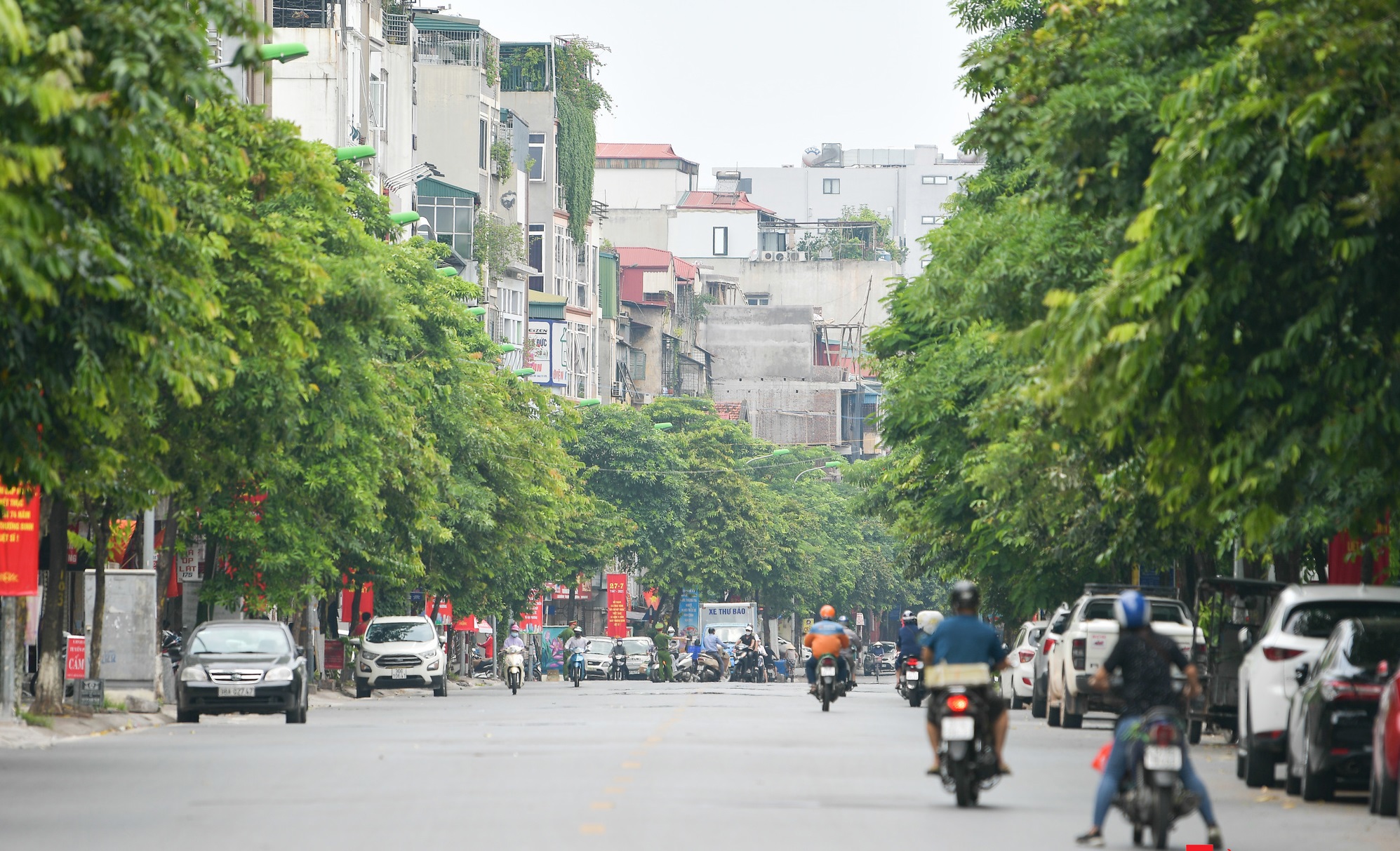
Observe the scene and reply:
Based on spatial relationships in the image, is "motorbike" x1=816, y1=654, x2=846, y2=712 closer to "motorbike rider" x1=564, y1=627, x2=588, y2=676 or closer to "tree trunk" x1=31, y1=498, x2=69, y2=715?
"tree trunk" x1=31, y1=498, x2=69, y2=715

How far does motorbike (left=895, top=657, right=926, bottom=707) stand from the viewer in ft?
141

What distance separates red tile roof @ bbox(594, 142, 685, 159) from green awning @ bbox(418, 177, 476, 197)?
6821 cm

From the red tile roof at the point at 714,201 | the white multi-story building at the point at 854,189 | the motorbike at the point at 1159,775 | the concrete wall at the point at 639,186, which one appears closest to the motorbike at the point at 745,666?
the motorbike at the point at 1159,775

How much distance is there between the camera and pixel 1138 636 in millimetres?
13695

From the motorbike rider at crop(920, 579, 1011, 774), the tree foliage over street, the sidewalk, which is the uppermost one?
the tree foliage over street

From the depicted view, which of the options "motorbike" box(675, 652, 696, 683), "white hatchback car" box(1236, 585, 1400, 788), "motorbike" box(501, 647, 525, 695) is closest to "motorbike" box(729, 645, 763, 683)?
"motorbike" box(675, 652, 696, 683)

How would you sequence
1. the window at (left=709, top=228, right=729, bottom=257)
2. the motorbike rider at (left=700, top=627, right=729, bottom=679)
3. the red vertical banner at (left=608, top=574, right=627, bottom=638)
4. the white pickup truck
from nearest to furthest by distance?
the white pickup truck < the motorbike rider at (left=700, top=627, right=729, bottom=679) < the red vertical banner at (left=608, top=574, right=627, bottom=638) < the window at (left=709, top=228, right=729, bottom=257)

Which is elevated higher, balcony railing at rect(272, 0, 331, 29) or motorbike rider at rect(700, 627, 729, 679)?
balcony railing at rect(272, 0, 331, 29)

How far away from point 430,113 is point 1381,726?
268 ft

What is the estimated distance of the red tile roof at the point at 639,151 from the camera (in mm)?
156125

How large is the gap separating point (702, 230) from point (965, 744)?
142027 mm

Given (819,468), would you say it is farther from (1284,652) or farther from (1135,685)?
(1135,685)

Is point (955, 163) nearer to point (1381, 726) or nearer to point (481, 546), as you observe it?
point (481, 546)

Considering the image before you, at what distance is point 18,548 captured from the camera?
88.6 feet
